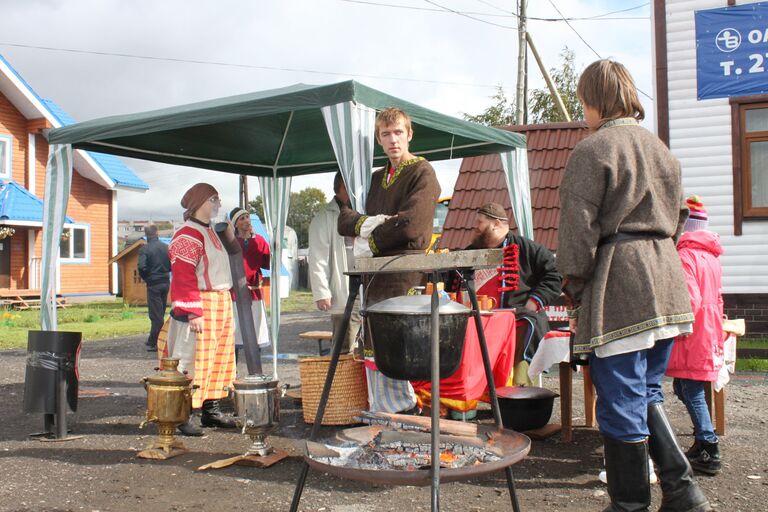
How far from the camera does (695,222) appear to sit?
4.47 metres

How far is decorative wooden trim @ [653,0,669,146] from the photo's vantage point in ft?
36.1

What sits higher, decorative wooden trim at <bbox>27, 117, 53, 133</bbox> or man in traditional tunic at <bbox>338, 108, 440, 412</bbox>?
decorative wooden trim at <bbox>27, 117, 53, 133</bbox>

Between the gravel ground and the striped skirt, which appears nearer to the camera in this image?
the gravel ground

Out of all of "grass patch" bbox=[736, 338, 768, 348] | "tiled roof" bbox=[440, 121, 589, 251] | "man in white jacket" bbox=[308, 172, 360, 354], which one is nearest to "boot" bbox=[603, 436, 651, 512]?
"man in white jacket" bbox=[308, 172, 360, 354]

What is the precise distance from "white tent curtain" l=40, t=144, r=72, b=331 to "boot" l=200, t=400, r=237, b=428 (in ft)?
4.85

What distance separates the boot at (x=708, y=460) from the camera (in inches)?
171

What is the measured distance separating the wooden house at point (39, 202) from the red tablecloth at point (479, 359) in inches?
694

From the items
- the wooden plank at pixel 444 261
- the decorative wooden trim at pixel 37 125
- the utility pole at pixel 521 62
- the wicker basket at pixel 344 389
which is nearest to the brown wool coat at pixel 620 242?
the wooden plank at pixel 444 261

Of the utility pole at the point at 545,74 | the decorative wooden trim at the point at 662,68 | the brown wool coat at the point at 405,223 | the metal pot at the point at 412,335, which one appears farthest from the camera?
the utility pole at the point at 545,74

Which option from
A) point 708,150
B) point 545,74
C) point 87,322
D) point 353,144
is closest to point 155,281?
point 87,322

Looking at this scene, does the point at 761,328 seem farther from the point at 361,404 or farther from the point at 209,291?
the point at 209,291

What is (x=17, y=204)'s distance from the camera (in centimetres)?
2086

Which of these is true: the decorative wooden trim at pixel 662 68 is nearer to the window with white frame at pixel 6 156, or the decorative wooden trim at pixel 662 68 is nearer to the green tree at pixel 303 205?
the window with white frame at pixel 6 156

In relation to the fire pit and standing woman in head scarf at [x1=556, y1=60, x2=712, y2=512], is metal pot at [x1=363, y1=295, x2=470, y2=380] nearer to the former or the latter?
the fire pit
